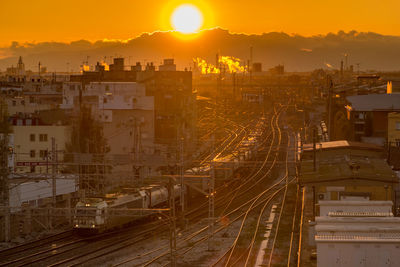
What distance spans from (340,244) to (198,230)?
9.41 meters

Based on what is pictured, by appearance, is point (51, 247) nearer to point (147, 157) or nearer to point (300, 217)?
point (300, 217)

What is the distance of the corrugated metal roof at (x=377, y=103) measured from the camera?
4192 centimetres

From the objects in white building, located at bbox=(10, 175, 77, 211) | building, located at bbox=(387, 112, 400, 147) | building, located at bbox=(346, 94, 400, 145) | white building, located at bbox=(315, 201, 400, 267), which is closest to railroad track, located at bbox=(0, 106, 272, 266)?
white building, located at bbox=(10, 175, 77, 211)

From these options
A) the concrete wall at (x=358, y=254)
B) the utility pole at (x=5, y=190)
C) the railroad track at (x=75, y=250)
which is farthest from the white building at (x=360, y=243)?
the utility pole at (x=5, y=190)

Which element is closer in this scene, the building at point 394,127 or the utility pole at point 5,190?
the utility pole at point 5,190

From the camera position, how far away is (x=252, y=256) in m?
21.0

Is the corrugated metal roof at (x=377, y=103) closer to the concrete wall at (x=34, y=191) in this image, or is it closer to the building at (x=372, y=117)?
the building at (x=372, y=117)

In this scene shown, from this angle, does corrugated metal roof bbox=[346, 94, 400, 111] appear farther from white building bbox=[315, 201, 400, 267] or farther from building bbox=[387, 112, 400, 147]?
white building bbox=[315, 201, 400, 267]

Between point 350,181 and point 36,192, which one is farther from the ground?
point 350,181

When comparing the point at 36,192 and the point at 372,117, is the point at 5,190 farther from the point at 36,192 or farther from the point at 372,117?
the point at 372,117

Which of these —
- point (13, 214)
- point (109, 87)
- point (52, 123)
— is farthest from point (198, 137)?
point (13, 214)

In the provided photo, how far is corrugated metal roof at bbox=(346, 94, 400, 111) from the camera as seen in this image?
41919 millimetres

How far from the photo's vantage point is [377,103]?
140 feet

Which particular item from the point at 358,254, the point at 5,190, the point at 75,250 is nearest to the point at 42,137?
the point at 5,190
